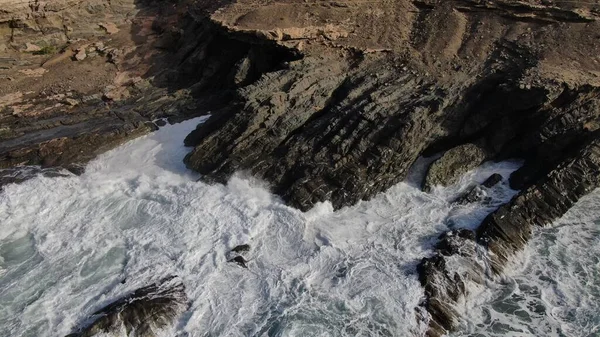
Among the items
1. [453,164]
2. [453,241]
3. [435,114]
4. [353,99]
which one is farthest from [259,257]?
[435,114]

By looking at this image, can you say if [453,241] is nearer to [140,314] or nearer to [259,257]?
[259,257]

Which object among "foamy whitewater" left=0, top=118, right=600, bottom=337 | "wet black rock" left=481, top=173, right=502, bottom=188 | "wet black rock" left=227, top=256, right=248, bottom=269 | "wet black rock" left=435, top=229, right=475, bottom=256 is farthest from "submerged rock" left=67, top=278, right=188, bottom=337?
"wet black rock" left=481, top=173, right=502, bottom=188

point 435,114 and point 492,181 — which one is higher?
point 435,114

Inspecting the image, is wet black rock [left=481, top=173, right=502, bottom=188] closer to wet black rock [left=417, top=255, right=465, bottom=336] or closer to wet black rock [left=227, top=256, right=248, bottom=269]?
wet black rock [left=417, top=255, right=465, bottom=336]

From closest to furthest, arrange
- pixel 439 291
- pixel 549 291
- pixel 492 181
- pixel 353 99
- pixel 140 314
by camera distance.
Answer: pixel 140 314, pixel 439 291, pixel 549 291, pixel 492 181, pixel 353 99

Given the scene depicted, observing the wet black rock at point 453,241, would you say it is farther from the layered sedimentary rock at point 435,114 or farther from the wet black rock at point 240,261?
the wet black rock at point 240,261

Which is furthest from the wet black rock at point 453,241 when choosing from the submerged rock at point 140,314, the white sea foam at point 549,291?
the submerged rock at point 140,314

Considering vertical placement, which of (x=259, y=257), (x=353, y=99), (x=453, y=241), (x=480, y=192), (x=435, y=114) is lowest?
(x=259, y=257)
